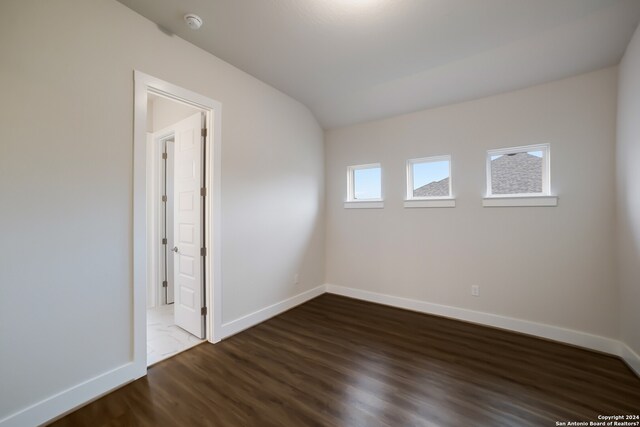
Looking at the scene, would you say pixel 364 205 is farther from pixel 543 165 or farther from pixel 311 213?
pixel 543 165

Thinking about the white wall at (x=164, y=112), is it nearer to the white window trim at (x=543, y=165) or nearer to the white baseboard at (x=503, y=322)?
the white baseboard at (x=503, y=322)

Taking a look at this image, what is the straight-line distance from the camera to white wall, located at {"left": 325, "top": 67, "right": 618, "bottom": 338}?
8.19ft

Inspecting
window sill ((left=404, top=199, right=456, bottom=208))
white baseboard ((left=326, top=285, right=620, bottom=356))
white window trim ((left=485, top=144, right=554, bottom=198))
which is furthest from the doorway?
white window trim ((left=485, top=144, right=554, bottom=198))

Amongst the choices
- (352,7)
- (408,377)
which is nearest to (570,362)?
(408,377)

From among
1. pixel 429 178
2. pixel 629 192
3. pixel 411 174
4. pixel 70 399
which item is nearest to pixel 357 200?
pixel 411 174

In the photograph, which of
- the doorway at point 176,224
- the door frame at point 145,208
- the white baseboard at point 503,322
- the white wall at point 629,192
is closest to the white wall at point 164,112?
the doorway at point 176,224

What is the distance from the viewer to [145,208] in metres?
2.05

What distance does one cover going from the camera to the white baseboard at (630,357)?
6.77 ft

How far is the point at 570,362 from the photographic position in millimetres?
2268

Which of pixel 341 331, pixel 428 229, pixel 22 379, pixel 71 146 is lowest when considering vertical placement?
pixel 341 331

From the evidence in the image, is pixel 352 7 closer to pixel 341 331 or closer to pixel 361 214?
pixel 361 214

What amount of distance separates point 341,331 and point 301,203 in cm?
183

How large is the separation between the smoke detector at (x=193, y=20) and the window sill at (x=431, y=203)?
9.82ft

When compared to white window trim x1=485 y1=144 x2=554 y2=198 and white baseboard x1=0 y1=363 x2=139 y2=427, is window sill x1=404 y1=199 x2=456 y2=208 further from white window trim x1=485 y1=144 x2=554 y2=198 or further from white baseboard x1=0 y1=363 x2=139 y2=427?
white baseboard x1=0 y1=363 x2=139 y2=427
